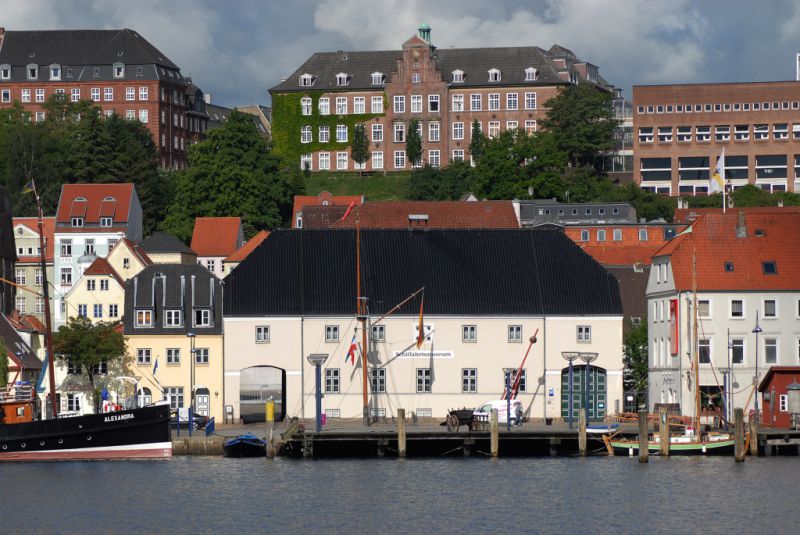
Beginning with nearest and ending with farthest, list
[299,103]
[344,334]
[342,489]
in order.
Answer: [342,489], [344,334], [299,103]

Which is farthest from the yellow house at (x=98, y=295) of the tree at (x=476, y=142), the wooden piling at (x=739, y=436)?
the tree at (x=476, y=142)

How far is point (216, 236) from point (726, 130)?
54.5 metres

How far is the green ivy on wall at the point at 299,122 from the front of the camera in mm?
192375

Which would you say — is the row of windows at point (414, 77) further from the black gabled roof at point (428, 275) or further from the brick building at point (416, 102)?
the black gabled roof at point (428, 275)

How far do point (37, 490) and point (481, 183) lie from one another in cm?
9572

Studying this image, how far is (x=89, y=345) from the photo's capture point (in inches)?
4011

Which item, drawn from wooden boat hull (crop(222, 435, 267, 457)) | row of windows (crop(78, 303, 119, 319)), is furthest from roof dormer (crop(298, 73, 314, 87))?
wooden boat hull (crop(222, 435, 267, 457))

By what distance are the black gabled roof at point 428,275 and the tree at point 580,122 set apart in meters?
75.4

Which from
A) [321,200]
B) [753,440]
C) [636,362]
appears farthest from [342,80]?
[753,440]

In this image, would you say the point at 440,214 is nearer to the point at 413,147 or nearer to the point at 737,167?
the point at 413,147

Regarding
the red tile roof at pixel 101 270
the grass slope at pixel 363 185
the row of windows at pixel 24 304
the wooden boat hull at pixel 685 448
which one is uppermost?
the grass slope at pixel 363 185

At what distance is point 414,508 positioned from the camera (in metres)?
72.2

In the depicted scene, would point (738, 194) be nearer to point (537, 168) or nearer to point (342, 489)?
point (537, 168)

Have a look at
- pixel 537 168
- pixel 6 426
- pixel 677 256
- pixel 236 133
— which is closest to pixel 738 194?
pixel 537 168
